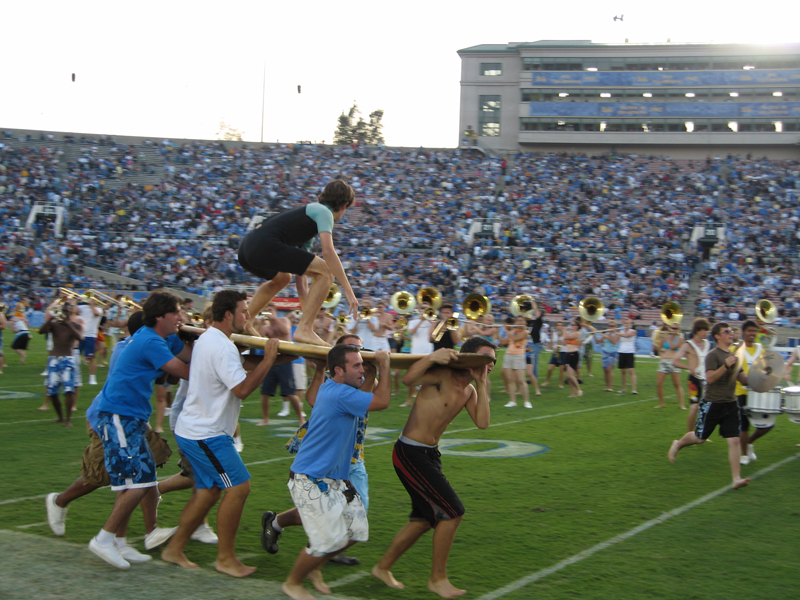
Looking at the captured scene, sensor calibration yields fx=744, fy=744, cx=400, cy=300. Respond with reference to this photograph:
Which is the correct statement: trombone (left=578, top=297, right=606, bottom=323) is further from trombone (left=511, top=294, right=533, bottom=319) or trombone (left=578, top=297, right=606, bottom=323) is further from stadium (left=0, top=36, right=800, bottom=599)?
stadium (left=0, top=36, right=800, bottom=599)

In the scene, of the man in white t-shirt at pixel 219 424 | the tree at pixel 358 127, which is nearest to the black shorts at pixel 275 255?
the man in white t-shirt at pixel 219 424

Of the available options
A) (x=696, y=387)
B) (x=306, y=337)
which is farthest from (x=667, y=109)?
(x=306, y=337)

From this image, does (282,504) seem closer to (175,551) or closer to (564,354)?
(175,551)

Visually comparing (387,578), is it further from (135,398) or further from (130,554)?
(135,398)

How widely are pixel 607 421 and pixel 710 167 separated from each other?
31747 mm

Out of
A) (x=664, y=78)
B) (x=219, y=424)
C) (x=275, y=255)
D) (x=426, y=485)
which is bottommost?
(x=426, y=485)

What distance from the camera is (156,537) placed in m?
5.48

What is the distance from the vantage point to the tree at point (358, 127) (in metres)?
87.9

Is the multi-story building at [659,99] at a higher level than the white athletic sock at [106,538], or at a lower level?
higher

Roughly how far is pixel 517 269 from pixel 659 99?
67.3 ft

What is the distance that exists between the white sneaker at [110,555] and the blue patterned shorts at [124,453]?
376 millimetres

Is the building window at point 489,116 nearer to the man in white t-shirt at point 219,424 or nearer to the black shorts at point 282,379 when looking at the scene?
the black shorts at point 282,379

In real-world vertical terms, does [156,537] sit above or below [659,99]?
below

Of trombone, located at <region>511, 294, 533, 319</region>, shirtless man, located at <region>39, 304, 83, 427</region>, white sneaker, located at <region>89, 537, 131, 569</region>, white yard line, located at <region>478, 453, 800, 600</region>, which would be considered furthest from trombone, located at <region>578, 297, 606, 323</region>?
white sneaker, located at <region>89, 537, 131, 569</region>
